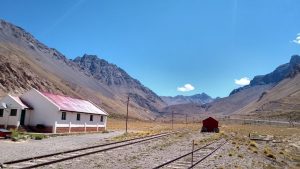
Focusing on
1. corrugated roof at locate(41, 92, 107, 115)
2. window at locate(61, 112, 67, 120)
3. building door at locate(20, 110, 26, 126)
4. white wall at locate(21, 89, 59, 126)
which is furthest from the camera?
corrugated roof at locate(41, 92, 107, 115)

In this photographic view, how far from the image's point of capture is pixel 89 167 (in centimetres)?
1792

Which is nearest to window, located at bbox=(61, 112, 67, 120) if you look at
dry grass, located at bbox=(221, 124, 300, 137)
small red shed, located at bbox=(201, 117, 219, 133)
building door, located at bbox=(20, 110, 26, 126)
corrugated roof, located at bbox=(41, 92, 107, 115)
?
corrugated roof, located at bbox=(41, 92, 107, 115)

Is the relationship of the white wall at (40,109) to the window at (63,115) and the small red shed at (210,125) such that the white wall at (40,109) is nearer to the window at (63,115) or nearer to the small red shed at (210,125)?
the window at (63,115)

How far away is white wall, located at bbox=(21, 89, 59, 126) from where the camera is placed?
44938mm

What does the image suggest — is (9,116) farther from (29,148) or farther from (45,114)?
(29,148)

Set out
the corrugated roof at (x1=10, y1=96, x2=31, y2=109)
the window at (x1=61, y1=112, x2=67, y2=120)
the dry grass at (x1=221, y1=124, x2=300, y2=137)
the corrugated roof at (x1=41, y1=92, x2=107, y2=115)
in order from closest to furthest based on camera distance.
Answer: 1. the corrugated roof at (x1=10, y1=96, x2=31, y2=109)
2. the window at (x1=61, y1=112, x2=67, y2=120)
3. the corrugated roof at (x1=41, y1=92, x2=107, y2=115)
4. the dry grass at (x1=221, y1=124, x2=300, y2=137)

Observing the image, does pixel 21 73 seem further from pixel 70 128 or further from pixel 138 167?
pixel 138 167

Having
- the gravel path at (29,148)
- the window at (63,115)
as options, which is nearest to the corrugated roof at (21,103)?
the window at (63,115)

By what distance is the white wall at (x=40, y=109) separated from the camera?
44.9 metres

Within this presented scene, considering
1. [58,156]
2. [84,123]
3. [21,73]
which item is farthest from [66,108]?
[21,73]

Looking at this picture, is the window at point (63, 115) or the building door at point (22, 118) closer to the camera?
the building door at point (22, 118)

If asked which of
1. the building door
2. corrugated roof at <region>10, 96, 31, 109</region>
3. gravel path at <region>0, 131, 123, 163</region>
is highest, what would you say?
corrugated roof at <region>10, 96, 31, 109</region>

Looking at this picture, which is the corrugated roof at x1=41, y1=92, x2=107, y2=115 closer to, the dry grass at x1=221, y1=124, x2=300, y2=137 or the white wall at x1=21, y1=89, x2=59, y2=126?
the white wall at x1=21, y1=89, x2=59, y2=126

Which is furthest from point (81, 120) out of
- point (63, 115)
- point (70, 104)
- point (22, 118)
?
point (22, 118)
